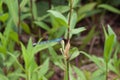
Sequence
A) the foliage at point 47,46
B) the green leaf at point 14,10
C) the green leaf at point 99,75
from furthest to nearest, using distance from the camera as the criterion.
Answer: the green leaf at point 14,10 < the green leaf at point 99,75 < the foliage at point 47,46

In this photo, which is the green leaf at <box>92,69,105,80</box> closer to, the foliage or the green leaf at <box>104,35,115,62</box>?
the foliage

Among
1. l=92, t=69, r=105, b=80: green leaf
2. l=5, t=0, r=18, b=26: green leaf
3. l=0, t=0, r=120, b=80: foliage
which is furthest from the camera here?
l=5, t=0, r=18, b=26: green leaf

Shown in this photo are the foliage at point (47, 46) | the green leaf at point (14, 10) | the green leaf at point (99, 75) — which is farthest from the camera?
the green leaf at point (14, 10)

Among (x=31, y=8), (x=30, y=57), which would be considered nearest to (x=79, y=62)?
(x=31, y=8)

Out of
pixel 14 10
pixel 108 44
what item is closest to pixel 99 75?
pixel 108 44

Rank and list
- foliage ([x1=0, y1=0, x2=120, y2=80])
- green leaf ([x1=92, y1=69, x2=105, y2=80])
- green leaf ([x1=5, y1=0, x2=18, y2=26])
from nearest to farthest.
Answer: foliage ([x1=0, y1=0, x2=120, y2=80]), green leaf ([x1=92, y1=69, x2=105, y2=80]), green leaf ([x1=5, y1=0, x2=18, y2=26])

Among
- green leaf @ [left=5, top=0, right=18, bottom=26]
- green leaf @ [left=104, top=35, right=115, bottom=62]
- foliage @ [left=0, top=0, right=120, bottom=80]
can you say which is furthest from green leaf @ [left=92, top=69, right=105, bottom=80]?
green leaf @ [left=5, top=0, right=18, bottom=26]

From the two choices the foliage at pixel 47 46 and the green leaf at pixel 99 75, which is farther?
the green leaf at pixel 99 75

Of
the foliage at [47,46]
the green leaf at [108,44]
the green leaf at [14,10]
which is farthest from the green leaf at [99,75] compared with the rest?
the green leaf at [14,10]

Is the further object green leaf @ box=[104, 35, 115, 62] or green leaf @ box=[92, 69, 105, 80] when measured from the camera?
green leaf @ box=[92, 69, 105, 80]

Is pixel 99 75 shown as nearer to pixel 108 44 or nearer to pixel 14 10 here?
pixel 108 44

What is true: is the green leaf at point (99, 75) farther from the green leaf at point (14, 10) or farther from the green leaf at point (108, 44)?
the green leaf at point (14, 10)
